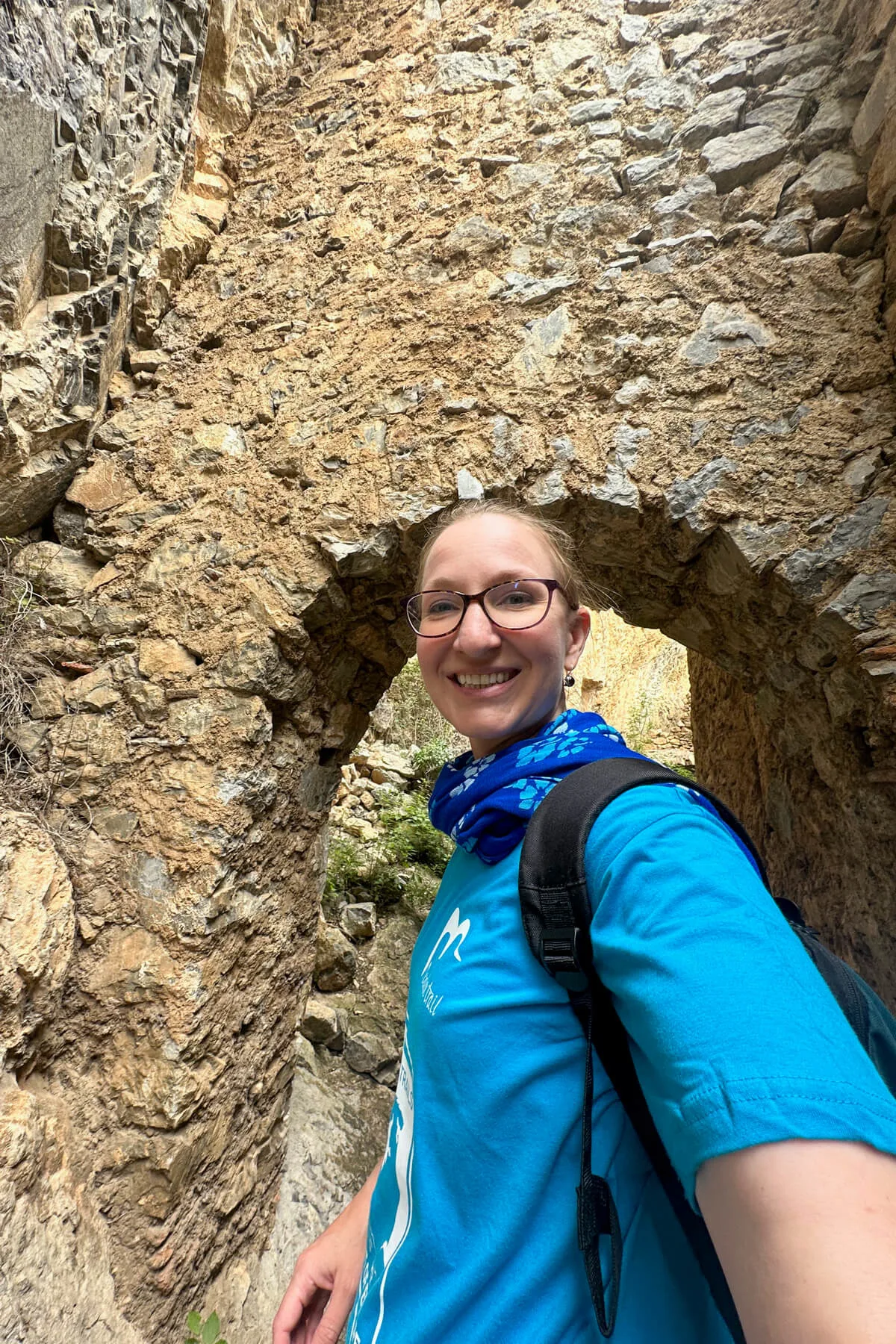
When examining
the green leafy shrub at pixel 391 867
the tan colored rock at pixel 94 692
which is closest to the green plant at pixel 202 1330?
the tan colored rock at pixel 94 692

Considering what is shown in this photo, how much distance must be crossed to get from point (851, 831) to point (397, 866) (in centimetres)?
267

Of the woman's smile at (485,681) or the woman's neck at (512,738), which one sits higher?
the woman's smile at (485,681)

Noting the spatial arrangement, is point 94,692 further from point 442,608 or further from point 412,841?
point 412,841

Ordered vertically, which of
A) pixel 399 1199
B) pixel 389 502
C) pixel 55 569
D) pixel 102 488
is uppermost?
pixel 102 488

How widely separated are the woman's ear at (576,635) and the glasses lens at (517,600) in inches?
5.1

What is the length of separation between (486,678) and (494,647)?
50 millimetres

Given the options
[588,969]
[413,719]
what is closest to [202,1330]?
[588,969]

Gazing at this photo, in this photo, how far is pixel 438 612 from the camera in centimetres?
111

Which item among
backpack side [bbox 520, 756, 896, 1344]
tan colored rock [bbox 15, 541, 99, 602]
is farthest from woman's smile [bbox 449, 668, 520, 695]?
tan colored rock [bbox 15, 541, 99, 602]

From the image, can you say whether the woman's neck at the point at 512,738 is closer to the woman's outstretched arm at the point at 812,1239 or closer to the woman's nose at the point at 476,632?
the woman's nose at the point at 476,632

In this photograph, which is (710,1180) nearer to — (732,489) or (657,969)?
(657,969)

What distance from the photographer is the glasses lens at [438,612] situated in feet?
3.52

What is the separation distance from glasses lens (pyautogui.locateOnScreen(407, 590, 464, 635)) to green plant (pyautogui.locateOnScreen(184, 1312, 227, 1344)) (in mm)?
2027

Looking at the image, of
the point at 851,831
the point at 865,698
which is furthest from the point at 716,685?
the point at 865,698
